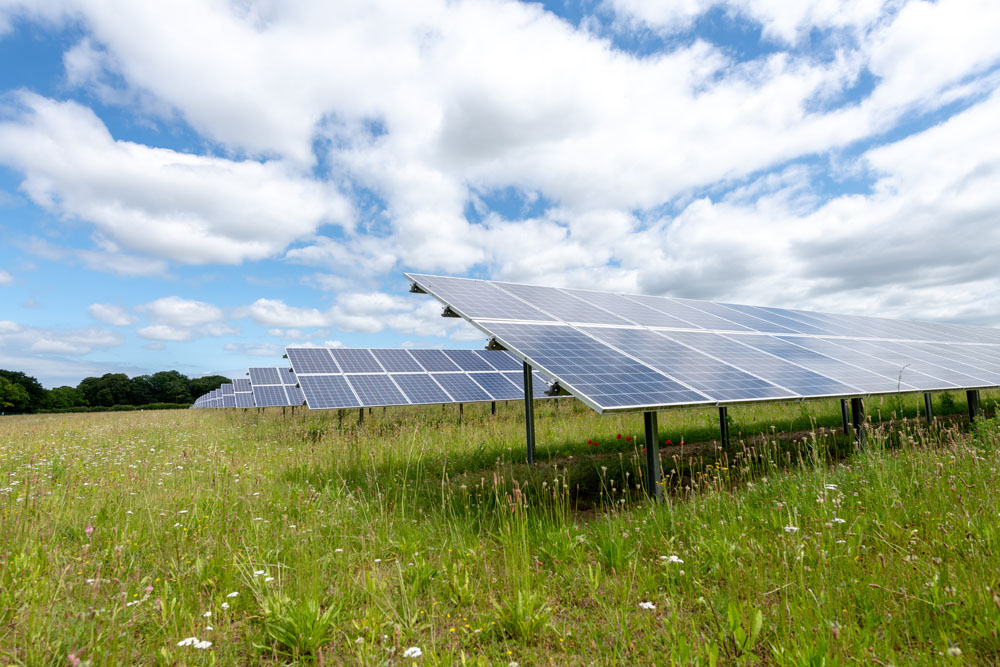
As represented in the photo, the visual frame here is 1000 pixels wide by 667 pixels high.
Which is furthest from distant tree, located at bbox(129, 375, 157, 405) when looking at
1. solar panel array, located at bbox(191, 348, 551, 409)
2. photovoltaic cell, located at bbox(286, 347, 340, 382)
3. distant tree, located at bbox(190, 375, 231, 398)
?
photovoltaic cell, located at bbox(286, 347, 340, 382)

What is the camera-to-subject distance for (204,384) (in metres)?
105

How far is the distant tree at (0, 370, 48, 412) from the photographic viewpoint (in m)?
75.6

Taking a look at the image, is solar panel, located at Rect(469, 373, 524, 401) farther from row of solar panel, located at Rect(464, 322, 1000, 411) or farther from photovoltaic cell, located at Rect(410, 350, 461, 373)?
row of solar panel, located at Rect(464, 322, 1000, 411)

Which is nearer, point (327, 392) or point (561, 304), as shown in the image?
point (561, 304)

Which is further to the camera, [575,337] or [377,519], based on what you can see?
[575,337]

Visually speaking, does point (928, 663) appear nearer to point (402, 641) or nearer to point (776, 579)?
point (776, 579)

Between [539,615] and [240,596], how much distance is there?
264cm

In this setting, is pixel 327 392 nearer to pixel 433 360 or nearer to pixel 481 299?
pixel 433 360

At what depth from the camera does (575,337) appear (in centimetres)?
877

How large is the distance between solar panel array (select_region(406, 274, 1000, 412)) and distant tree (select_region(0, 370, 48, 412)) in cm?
9537

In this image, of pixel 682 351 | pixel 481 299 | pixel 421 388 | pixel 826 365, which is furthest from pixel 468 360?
pixel 826 365

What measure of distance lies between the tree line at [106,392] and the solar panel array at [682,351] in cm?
8207

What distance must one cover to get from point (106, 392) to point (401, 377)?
105 metres

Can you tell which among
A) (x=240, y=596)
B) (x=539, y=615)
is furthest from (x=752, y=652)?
(x=240, y=596)
